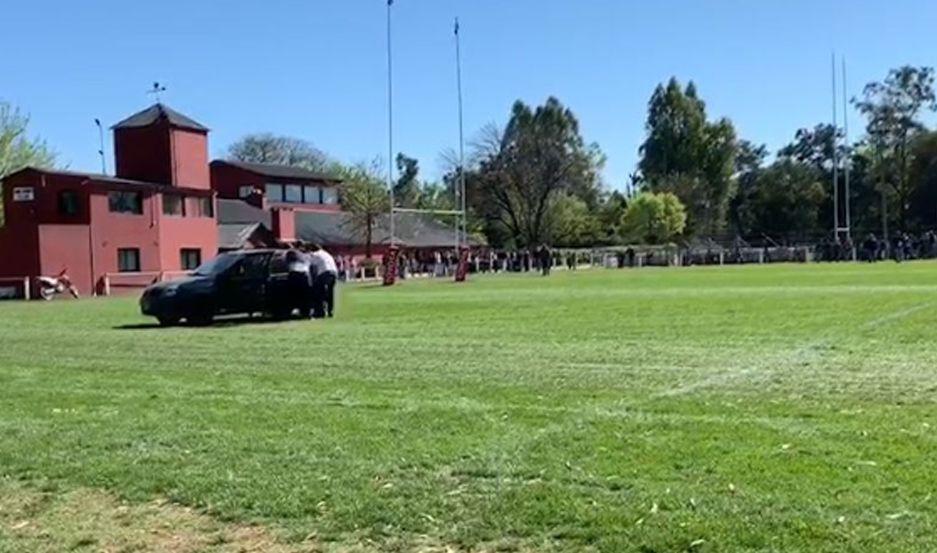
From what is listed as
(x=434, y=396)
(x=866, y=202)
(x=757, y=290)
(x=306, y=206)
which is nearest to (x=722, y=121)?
(x=866, y=202)

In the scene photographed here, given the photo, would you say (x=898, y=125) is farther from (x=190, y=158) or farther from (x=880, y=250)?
(x=190, y=158)

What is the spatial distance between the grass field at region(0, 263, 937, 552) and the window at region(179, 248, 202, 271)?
142ft

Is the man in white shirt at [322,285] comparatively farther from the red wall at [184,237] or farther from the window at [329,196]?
the window at [329,196]

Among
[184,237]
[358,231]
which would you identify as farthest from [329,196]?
[184,237]

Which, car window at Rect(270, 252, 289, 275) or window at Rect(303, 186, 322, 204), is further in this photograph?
window at Rect(303, 186, 322, 204)

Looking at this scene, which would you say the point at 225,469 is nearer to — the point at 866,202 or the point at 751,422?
the point at 751,422

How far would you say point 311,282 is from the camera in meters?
23.5

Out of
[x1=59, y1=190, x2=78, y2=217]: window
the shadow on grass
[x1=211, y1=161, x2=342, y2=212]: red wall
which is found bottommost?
the shadow on grass

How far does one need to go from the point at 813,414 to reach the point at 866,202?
98824mm

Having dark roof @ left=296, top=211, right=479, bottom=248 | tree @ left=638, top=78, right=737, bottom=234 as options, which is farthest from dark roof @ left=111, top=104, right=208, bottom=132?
tree @ left=638, top=78, right=737, bottom=234

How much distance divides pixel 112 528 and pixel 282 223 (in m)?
71.7

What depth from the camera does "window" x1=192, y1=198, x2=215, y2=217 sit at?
194 ft

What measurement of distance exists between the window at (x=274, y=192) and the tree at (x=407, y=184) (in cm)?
2083

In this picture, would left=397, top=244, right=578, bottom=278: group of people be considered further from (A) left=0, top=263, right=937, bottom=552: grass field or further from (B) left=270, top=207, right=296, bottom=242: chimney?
(A) left=0, top=263, right=937, bottom=552: grass field
